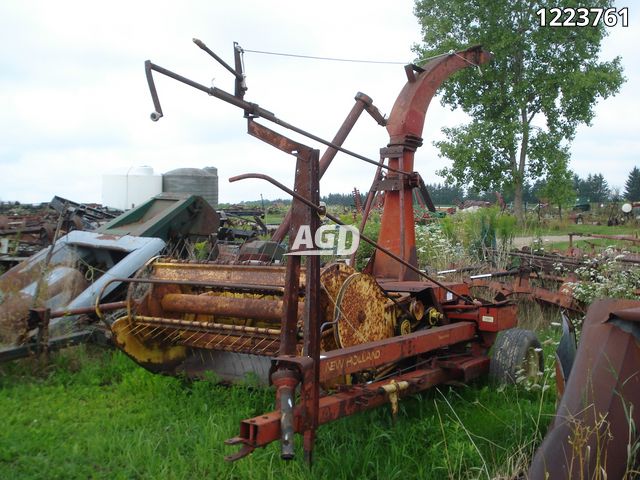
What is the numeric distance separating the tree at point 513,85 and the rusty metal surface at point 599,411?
20.6 m

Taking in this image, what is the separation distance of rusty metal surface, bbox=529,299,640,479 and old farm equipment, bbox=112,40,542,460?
115cm

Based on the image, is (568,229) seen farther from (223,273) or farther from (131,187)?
(223,273)

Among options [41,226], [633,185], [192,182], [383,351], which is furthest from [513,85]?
[633,185]

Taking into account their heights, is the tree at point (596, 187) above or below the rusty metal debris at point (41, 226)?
above

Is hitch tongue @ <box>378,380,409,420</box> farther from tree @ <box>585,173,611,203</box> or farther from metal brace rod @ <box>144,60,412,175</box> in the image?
tree @ <box>585,173,611,203</box>

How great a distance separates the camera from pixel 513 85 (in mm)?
23891

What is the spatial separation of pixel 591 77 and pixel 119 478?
22.8 metres

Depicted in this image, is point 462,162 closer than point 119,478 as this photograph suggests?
No

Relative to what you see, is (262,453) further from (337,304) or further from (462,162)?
(462,162)

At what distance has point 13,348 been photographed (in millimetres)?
5184

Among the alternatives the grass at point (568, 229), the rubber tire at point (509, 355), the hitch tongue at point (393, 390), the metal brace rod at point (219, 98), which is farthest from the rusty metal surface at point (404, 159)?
the grass at point (568, 229)

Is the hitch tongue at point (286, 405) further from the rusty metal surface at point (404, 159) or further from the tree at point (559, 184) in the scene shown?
the tree at point (559, 184)

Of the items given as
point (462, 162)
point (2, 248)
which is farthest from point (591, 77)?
point (2, 248)

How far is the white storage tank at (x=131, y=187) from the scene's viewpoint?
15.1 metres
